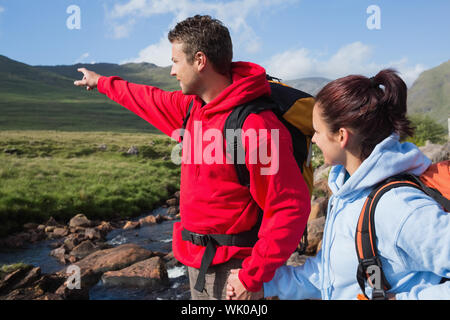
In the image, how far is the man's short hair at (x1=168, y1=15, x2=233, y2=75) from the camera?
2.54 m

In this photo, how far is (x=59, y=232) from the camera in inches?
598

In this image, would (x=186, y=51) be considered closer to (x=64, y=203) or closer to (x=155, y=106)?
(x=155, y=106)

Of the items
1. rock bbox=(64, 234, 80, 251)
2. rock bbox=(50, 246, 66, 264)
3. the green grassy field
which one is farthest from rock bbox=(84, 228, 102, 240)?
the green grassy field

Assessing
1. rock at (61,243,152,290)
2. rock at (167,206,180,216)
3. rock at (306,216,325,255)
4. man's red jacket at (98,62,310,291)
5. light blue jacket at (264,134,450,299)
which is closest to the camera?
light blue jacket at (264,134,450,299)

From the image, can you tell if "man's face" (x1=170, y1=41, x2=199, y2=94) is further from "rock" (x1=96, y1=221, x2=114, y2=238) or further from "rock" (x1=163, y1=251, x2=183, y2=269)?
"rock" (x1=96, y1=221, x2=114, y2=238)

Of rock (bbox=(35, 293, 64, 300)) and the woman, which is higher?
the woman

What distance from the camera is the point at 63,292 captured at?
9.21 meters

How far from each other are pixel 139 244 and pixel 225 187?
13.0 meters

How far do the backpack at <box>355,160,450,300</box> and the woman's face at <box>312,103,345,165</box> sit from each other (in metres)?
0.29

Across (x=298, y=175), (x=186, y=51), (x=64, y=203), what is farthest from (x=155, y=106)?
(x=64, y=203)

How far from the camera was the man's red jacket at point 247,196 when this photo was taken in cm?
221

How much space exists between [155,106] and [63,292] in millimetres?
7984

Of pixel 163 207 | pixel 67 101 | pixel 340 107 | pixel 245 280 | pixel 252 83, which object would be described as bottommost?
pixel 163 207

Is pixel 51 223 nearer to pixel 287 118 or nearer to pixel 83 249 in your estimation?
pixel 83 249
